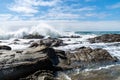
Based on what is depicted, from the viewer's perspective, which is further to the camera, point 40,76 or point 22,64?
point 22,64

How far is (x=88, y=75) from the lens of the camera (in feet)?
39.8

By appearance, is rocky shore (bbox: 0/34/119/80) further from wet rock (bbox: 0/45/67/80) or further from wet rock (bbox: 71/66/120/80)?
wet rock (bbox: 71/66/120/80)

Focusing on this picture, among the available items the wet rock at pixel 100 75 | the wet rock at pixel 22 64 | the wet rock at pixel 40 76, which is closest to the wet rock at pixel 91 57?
the wet rock at pixel 100 75

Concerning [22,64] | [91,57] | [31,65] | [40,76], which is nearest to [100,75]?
[40,76]

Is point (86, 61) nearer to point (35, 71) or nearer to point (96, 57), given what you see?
point (96, 57)

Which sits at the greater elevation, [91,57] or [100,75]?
[91,57]

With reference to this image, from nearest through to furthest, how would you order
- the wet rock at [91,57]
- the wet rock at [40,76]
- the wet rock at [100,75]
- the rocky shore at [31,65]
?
the wet rock at [40,76], the rocky shore at [31,65], the wet rock at [100,75], the wet rock at [91,57]

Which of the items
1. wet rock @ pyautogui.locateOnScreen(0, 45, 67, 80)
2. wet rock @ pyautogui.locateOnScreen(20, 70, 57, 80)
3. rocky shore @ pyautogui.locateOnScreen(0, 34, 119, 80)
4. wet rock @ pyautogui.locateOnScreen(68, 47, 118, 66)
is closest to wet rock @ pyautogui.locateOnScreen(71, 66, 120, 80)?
rocky shore @ pyautogui.locateOnScreen(0, 34, 119, 80)

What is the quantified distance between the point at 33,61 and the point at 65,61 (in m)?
4.47

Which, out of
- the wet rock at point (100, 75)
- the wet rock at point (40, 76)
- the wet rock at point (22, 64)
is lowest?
the wet rock at point (100, 75)

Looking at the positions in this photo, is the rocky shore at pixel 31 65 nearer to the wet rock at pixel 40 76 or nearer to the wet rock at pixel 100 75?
the wet rock at pixel 40 76

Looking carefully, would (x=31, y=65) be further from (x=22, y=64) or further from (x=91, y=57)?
(x=91, y=57)

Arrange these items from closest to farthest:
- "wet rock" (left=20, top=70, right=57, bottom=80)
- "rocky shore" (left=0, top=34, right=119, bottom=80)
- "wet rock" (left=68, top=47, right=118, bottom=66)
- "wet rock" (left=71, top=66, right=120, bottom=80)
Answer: "wet rock" (left=20, top=70, right=57, bottom=80)
"rocky shore" (left=0, top=34, right=119, bottom=80)
"wet rock" (left=71, top=66, right=120, bottom=80)
"wet rock" (left=68, top=47, right=118, bottom=66)

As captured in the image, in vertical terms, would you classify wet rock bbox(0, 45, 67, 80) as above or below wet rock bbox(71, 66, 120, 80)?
above
